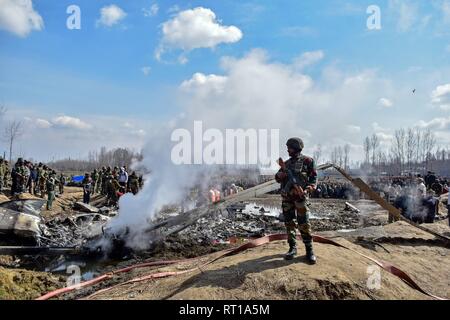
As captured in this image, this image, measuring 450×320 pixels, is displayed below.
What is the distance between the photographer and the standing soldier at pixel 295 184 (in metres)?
5.97

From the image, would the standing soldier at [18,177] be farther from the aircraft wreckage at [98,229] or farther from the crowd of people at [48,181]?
the aircraft wreckage at [98,229]

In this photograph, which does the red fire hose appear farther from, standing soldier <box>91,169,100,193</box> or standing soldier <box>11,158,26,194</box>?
standing soldier <box>91,169,100,193</box>

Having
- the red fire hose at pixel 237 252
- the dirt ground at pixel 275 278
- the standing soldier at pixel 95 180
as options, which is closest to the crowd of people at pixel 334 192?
the standing soldier at pixel 95 180

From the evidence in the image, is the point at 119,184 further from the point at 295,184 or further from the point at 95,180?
the point at 295,184

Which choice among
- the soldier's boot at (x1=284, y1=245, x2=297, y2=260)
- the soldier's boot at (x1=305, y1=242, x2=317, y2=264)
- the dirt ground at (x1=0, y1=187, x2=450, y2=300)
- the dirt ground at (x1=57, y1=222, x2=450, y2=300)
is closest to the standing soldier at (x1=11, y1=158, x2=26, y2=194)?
the dirt ground at (x1=0, y1=187, x2=450, y2=300)

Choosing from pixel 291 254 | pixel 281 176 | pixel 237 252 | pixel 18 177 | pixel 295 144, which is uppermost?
pixel 295 144

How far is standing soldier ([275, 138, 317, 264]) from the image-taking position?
19.6 ft

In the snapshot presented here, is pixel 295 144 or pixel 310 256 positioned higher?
pixel 295 144

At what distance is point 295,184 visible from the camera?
6027mm

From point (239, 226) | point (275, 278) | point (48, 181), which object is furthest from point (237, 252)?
point (48, 181)

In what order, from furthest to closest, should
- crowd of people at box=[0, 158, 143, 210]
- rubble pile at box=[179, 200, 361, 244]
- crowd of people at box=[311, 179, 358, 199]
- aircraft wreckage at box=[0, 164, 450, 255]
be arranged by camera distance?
crowd of people at box=[311, 179, 358, 199] < crowd of people at box=[0, 158, 143, 210] < rubble pile at box=[179, 200, 361, 244] < aircraft wreckage at box=[0, 164, 450, 255]
